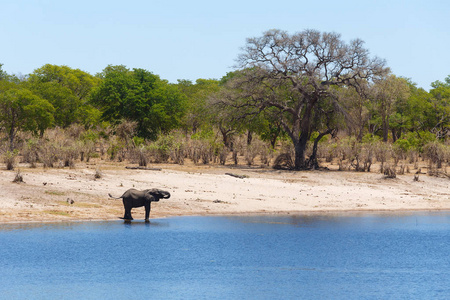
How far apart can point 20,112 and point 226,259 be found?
31.3 m

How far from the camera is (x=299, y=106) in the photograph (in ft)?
141

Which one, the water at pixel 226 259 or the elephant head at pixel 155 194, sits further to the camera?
the elephant head at pixel 155 194

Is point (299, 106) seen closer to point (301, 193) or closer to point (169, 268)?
point (301, 193)

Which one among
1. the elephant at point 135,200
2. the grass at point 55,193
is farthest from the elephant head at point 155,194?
the grass at point 55,193

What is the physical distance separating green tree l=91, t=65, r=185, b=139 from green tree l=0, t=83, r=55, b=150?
19.4 ft

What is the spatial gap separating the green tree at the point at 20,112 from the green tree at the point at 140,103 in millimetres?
5907

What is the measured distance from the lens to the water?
1602cm

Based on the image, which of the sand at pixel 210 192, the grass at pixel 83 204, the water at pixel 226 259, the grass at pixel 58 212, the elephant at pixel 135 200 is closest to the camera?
the water at pixel 226 259

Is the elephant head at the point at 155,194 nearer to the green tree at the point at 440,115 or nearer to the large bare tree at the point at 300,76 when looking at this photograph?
the large bare tree at the point at 300,76

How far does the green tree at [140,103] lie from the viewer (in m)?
51.2

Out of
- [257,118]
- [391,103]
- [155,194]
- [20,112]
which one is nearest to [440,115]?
[391,103]

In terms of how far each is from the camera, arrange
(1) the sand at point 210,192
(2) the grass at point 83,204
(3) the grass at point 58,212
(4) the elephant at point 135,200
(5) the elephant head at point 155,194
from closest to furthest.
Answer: (3) the grass at point 58,212 < (4) the elephant at point 135,200 < (5) the elephant head at point 155,194 < (1) the sand at point 210,192 < (2) the grass at point 83,204

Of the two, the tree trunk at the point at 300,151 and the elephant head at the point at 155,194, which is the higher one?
the tree trunk at the point at 300,151

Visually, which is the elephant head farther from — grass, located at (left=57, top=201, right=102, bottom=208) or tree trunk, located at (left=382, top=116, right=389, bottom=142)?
tree trunk, located at (left=382, top=116, right=389, bottom=142)
